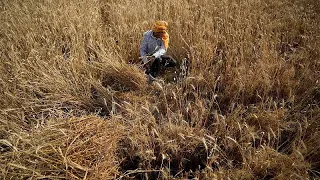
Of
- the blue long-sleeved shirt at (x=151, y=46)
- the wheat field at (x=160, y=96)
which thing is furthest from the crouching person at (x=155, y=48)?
the wheat field at (x=160, y=96)

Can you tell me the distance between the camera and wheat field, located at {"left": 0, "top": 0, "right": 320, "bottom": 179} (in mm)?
1561

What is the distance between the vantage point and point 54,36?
9.96ft

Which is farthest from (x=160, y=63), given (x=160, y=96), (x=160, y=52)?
(x=160, y=96)

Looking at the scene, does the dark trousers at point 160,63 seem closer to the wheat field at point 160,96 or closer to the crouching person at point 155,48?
the crouching person at point 155,48

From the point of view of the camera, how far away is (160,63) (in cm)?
274

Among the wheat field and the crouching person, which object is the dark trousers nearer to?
the crouching person

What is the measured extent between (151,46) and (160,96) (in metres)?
0.67

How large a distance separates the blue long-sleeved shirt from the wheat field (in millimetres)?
237

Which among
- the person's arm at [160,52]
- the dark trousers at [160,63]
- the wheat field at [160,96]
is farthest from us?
the dark trousers at [160,63]

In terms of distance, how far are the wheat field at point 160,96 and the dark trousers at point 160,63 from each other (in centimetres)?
10

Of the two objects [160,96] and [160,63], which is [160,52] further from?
[160,96]

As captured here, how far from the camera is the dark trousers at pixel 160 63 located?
8.86 ft

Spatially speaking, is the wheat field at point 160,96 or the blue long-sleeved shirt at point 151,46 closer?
the wheat field at point 160,96

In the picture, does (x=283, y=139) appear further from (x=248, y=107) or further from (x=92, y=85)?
(x=92, y=85)
